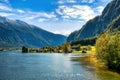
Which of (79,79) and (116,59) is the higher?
(116,59)

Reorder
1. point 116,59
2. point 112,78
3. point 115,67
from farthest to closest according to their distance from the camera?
point 115,67 < point 116,59 < point 112,78

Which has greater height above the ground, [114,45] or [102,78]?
[114,45]

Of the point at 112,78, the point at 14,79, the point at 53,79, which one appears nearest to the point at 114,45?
the point at 112,78

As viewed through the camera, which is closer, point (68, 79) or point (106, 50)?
point (68, 79)

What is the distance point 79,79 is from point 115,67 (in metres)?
28.4

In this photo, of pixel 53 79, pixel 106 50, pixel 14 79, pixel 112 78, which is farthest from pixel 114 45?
pixel 14 79

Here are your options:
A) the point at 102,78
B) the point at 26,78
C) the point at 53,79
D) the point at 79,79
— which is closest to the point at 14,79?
the point at 26,78

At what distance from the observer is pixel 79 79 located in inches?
3393

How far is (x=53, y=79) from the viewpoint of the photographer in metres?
87.8

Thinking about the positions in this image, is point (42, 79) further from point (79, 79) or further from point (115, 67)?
point (115, 67)

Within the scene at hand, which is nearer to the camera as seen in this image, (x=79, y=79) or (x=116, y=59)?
(x=79, y=79)

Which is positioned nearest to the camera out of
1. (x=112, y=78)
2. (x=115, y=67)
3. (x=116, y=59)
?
(x=112, y=78)

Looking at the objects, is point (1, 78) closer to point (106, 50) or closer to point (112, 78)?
point (112, 78)

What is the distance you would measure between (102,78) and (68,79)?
36.1ft
